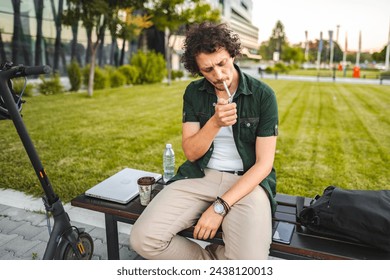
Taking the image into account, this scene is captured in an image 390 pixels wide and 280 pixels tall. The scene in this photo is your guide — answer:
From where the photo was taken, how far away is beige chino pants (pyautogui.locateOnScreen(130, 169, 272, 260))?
159 cm

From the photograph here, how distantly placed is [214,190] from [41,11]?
44.6 ft

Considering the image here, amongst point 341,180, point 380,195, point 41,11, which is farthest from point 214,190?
point 41,11

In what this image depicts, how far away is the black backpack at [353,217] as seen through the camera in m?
1.48

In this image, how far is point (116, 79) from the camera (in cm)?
1495

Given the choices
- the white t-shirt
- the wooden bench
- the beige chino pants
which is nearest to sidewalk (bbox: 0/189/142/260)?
the wooden bench

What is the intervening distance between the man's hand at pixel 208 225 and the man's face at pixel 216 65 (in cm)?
71

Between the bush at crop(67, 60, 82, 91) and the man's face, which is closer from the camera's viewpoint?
the man's face

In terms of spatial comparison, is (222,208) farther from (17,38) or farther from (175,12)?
(175,12)

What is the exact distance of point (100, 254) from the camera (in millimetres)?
2307

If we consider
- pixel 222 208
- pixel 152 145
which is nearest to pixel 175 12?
pixel 152 145

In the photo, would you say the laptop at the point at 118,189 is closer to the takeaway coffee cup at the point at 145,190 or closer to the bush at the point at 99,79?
the takeaway coffee cup at the point at 145,190

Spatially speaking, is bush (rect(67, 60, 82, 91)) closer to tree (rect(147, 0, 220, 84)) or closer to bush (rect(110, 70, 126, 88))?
bush (rect(110, 70, 126, 88))

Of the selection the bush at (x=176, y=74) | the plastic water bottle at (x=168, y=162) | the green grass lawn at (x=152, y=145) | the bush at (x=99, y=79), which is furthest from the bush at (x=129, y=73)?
the plastic water bottle at (x=168, y=162)

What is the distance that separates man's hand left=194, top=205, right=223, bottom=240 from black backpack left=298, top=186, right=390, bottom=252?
44 cm
